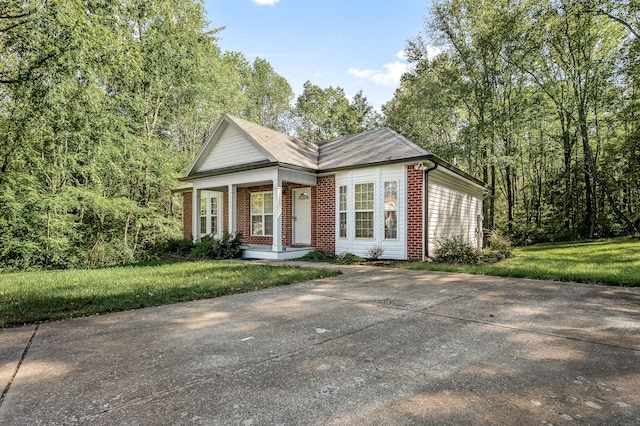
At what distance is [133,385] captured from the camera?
240 cm

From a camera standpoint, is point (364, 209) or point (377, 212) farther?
point (364, 209)

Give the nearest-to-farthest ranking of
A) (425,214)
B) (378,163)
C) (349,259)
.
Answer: (425,214), (349,259), (378,163)

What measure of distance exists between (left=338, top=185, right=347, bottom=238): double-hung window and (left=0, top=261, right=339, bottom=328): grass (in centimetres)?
331

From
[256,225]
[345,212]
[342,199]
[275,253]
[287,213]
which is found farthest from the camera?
[256,225]

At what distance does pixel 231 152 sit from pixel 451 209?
833 cm

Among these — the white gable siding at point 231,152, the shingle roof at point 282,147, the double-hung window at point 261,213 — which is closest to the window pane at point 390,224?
the shingle roof at point 282,147

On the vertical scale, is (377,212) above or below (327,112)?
below

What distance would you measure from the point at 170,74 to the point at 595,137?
2257cm

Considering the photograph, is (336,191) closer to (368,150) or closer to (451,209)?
(368,150)

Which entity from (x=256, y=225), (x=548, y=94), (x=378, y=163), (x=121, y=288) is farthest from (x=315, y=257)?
(x=548, y=94)

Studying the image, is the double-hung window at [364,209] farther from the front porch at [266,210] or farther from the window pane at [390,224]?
the front porch at [266,210]

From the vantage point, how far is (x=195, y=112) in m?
21.1

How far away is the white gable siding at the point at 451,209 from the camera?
1055 cm

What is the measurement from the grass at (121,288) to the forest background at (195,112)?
12.0 ft
